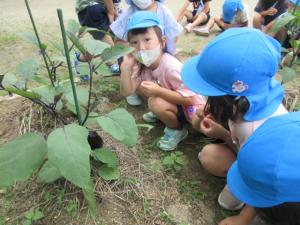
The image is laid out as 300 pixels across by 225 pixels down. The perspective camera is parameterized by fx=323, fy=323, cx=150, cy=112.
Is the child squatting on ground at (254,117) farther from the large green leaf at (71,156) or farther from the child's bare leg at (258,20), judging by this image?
the child's bare leg at (258,20)

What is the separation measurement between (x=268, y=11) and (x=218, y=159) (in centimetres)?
219

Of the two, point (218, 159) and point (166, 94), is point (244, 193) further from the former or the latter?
point (166, 94)

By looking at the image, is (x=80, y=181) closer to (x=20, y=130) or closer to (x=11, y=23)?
(x=20, y=130)

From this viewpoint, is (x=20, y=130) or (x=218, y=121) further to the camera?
(x=20, y=130)

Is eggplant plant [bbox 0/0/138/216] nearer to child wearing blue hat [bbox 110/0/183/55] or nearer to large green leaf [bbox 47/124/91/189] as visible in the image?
large green leaf [bbox 47/124/91/189]

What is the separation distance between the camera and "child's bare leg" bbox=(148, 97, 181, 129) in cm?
164

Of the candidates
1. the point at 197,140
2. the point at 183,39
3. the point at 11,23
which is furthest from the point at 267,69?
the point at 11,23

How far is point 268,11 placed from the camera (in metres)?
3.08

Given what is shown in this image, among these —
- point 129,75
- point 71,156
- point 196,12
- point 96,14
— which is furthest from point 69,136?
point 196,12

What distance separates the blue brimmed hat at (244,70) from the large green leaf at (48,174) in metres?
0.60

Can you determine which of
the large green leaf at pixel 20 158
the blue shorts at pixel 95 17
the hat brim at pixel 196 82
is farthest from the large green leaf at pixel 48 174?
the blue shorts at pixel 95 17

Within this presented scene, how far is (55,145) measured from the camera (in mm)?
860

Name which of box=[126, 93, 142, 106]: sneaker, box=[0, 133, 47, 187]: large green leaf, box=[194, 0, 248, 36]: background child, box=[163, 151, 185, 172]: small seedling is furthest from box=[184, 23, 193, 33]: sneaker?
box=[0, 133, 47, 187]: large green leaf

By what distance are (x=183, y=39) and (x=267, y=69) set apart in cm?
246
